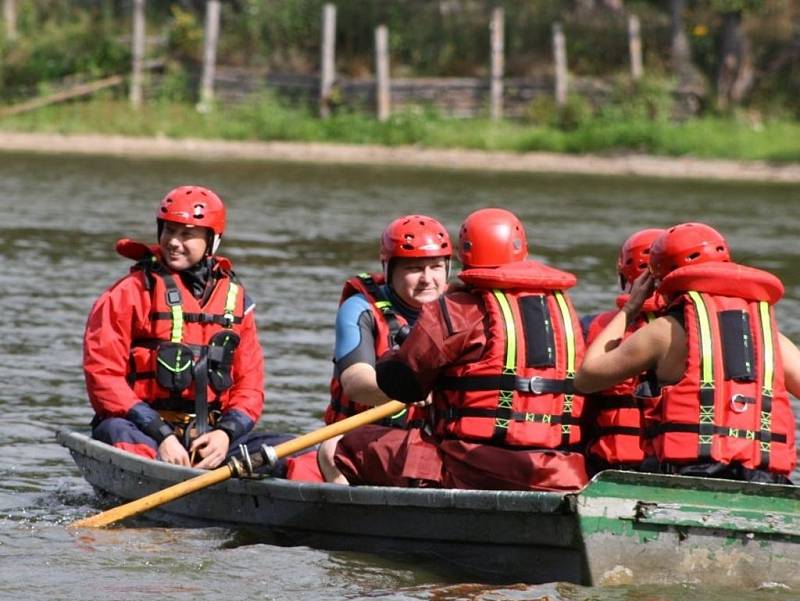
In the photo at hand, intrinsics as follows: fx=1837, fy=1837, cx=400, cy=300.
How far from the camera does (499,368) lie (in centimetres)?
720

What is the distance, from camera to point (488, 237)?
7.36 meters

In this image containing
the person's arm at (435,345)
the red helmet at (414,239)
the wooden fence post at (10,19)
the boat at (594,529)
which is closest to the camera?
the boat at (594,529)

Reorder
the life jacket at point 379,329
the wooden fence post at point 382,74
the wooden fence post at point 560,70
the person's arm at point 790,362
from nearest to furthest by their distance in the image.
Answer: the person's arm at point 790,362
the life jacket at point 379,329
the wooden fence post at point 382,74
the wooden fence post at point 560,70

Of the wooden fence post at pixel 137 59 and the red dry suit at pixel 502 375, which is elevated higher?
the wooden fence post at pixel 137 59

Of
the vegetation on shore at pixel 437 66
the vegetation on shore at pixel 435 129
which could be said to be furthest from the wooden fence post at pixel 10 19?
the vegetation on shore at pixel 435 129

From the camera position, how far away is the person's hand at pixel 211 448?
8898 millimetres

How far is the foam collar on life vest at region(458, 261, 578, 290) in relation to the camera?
7.19 m

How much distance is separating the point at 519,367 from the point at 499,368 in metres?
0.08

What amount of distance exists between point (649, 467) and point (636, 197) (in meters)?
19.5

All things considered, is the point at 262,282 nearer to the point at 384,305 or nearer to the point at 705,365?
the point at 384,305

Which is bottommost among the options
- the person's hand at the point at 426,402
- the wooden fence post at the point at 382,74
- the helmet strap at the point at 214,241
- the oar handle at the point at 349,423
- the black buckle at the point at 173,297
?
the oar handle at the point at 349,423

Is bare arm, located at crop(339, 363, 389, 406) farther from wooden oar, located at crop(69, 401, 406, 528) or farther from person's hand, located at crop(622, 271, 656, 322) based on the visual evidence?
person's hand, located at crop(622, 271, 656, 322)

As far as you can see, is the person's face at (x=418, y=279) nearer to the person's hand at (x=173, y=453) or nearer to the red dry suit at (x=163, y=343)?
the red dry suit at (x=163, y=343)

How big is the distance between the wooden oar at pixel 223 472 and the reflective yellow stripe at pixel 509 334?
2.17ft
